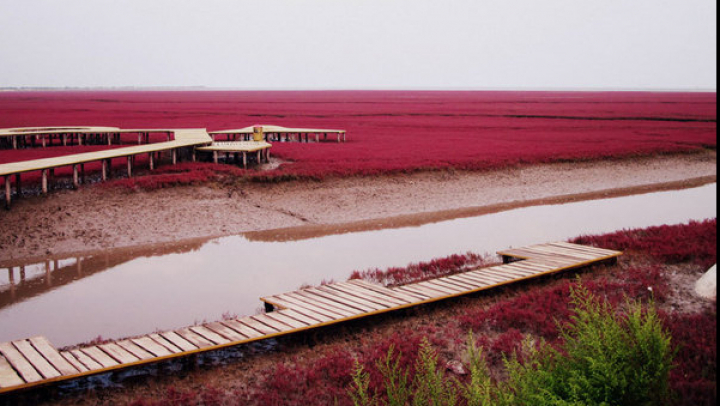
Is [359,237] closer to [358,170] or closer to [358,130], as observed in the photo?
[358,170]

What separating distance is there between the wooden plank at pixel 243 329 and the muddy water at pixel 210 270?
1589 millimetres

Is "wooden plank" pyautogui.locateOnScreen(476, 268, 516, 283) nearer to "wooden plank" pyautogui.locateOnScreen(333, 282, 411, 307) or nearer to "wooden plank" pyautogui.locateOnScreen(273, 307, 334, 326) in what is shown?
"wooden plank" pyautogui.locateOnScreen(333, 282, 411, 307)

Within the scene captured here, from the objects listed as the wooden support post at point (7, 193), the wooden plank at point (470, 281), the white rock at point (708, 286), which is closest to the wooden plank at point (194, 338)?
the wooden plank at point (470, 281)

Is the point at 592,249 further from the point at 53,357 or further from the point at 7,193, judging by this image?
the point at 7,193

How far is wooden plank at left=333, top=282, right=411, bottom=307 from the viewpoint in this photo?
896cm

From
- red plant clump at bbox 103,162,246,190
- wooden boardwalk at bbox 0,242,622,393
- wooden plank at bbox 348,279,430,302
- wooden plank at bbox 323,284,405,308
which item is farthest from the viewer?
red plant clump at bbox 103,162,246,190

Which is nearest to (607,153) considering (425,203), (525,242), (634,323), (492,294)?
(425,203)

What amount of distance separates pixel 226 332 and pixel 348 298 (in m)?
2.14

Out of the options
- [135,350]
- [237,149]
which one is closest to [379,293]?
[135,350]

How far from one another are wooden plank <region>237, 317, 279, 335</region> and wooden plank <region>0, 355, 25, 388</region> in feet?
8.93

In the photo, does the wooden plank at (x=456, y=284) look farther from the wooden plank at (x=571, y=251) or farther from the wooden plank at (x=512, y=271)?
the wooden plank at (x=571, y=251)

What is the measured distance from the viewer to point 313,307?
880 centimetres

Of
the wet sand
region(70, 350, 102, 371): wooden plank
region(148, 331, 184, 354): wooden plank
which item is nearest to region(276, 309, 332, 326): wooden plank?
region(148, 331, 184, 354): wooden plank

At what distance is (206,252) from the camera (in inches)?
551
